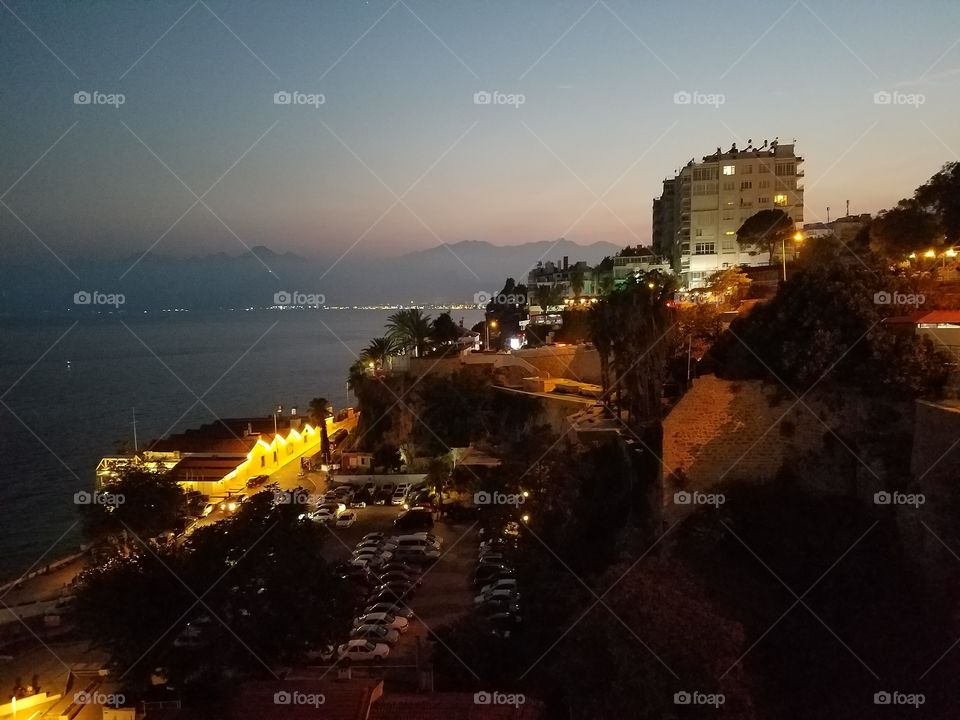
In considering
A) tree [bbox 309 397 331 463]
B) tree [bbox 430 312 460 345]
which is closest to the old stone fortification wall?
tree [bbox 309 397 331 463]

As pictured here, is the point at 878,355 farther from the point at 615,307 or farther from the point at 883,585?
the point at 615,307

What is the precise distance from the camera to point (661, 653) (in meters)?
8.65

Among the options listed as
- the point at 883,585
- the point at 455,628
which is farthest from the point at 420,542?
the point at 883,585

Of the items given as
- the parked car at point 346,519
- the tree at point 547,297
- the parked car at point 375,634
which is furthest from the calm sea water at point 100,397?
the tree at point 547,297

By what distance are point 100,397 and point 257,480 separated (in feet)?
175

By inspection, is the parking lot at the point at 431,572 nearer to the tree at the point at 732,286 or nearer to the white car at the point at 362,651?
the white car at the point at 362,651

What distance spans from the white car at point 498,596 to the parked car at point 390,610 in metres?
1.67

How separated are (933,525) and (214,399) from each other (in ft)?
245

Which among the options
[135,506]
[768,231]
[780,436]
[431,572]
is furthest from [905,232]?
[135,506]

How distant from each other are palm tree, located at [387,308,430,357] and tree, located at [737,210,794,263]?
1953cm

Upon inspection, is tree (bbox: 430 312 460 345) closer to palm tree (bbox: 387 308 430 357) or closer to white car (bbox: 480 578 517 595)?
palm tree (bbox: 387 308 430 357)

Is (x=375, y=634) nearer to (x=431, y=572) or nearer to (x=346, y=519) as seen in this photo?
(x=431, y=572)

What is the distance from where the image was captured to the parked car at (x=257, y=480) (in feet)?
100

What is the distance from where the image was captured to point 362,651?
14281mm
